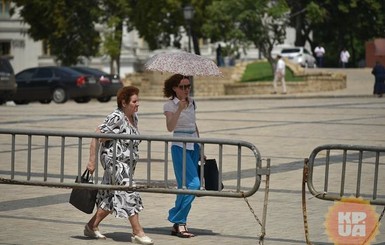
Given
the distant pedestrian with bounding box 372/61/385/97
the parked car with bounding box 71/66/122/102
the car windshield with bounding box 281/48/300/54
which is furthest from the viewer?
the car windshield with bounding box 281/48/300/54

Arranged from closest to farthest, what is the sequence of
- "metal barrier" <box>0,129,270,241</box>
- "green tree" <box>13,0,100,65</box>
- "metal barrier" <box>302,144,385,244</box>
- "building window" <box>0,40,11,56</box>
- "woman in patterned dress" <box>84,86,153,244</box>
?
1. "metal barrier" <box>302,144,385,244</box>
2. "metal barrier" <box>0,129,270,241</box>
3. "woman in patterned dress" <box>84,86,153,244</box>
4. "green tree" <box>13,0,100,65</box>
5. "building window" <box>0,40,11,56</box>

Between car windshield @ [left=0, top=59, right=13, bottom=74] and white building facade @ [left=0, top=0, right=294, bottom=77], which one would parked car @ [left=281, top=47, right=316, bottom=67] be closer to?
white building facade @ [left=0, top=0, right=294, bottom=77]

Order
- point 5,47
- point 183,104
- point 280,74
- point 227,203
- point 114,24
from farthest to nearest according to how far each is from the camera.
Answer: point 5,47 < point 114,24 < point 280,74 < point 227,203 < point 183,104

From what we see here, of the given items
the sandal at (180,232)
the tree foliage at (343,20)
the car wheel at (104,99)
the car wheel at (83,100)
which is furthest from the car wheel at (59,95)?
the sandal at (180,232)

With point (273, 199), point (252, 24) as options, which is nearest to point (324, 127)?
point (273, 199)

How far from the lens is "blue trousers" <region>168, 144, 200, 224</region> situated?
11.6m

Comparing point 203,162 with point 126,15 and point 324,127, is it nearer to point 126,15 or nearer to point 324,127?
point 324,127

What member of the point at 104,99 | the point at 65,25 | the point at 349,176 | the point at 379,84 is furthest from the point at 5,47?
the point at 349,176

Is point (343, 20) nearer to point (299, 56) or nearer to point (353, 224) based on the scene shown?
point (299, 56)

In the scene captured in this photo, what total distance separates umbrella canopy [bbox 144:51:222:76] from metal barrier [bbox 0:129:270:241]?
2.32 feet

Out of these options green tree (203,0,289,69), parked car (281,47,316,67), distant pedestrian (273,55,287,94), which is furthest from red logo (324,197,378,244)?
parked car (281,47,316,67)

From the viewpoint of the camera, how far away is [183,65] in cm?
1200

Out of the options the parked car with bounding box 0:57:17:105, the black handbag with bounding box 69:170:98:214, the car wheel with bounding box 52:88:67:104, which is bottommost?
the car wheel with bounding box 52:88:67:104

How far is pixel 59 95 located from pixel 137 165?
26.0 metres
